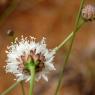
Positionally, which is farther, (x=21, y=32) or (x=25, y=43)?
(x=21, y=32)

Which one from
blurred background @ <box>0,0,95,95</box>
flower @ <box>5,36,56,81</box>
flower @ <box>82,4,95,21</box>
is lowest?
blurred background @ <box>0,0,95,95</box>

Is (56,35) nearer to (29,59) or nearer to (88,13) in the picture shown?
(88,13)

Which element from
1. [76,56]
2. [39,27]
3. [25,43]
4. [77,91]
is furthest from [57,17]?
[25,43]

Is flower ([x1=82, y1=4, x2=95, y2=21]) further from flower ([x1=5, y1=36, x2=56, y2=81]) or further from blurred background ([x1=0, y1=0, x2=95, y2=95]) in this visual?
blurred background ([x1=0, y1=0, x2=95, y2=95])

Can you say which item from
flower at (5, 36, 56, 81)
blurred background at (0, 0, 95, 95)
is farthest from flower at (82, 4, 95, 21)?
blurred background at (0, 0, 95, 95)

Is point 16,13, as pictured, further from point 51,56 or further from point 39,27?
point 51,56
